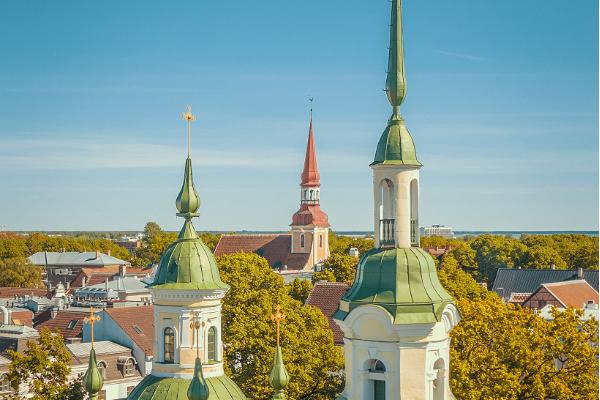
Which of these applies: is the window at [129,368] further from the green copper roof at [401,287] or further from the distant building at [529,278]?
the distant building at [529,278]

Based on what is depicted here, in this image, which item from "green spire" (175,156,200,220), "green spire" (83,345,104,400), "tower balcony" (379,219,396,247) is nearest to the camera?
"tower balcony" (379,219,396,247)

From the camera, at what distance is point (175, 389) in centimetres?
2966

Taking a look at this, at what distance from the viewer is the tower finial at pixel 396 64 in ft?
74.8

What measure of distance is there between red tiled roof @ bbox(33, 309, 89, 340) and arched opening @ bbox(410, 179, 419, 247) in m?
48.7

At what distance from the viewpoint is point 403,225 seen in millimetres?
22172

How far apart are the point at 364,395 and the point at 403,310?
7.28 feet

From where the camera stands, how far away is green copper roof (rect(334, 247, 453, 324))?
2125 cm

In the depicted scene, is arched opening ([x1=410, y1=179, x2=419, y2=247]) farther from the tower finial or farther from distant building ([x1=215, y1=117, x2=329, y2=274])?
distant building ([x1=215, y1=117, x2=329, y2=274])

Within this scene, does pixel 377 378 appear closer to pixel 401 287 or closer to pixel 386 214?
pixel 401 287

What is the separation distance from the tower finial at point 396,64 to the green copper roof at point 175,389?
11.9 meters

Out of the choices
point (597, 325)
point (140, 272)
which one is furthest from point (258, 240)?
point (597, 325)

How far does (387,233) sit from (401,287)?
1507mm

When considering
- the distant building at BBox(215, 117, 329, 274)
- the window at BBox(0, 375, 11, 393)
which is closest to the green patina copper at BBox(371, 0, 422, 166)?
the window at BBox(0, 375, 11, 393)

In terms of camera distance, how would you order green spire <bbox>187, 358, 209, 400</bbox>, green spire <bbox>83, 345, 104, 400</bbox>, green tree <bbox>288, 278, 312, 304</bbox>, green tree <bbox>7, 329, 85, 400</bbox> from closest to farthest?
green spire <bbox>187, 358, 209, 400</bbox>
green spire <bbox>83, 345, 104, 400</bbox>
green tree <bbox>7, 329, 85, 400</bbox>
green tree <bbox>288, 278, 312, 304</bbox>
